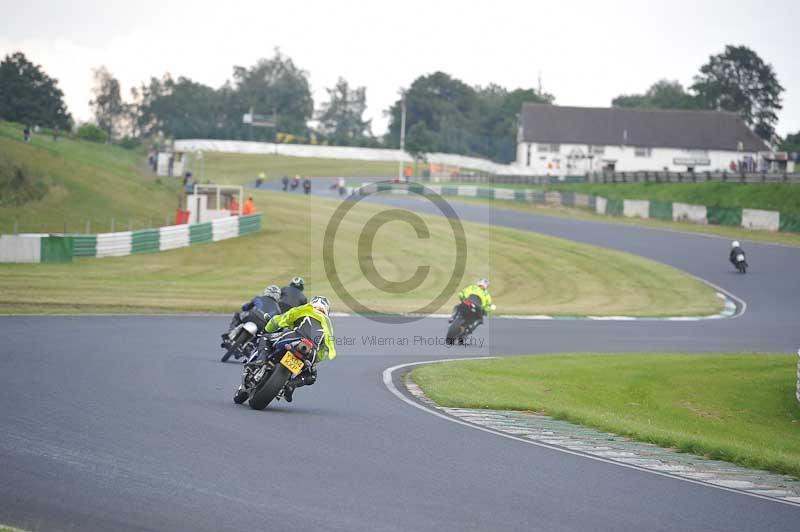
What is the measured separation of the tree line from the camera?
105 meters

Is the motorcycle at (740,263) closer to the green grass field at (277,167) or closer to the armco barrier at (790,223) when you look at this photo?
A: the armco barrier at (790,223)

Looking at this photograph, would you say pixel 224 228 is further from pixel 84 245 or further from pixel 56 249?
pixel 56 249

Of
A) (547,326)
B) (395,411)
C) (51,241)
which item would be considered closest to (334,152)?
(51,241)

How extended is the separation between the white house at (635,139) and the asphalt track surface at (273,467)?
98591 millimetres

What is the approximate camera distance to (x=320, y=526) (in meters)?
7.21

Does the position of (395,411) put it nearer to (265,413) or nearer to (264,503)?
(265,413)

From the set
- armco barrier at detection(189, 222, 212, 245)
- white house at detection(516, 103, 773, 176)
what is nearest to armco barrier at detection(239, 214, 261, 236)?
armco barrier at detection(189, 222, 212, 245)

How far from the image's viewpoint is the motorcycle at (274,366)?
1173 cm

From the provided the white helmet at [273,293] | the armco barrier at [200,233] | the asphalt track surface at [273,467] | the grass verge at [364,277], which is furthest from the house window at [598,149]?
the white helmet at [273,293]

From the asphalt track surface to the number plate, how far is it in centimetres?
54

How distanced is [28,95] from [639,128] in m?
64.5

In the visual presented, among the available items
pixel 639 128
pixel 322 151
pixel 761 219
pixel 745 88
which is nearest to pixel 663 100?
pixel 745 88

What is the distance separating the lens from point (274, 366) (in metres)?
12.0

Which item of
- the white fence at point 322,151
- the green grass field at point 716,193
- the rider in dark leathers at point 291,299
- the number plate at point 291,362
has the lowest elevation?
the number plate at point 291,362
